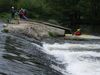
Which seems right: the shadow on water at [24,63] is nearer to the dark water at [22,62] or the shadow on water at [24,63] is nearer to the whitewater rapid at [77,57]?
the dark water at [22,62]

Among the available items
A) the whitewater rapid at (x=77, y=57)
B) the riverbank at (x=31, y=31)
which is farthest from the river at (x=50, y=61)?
the riverbank at (x=31, y=31)

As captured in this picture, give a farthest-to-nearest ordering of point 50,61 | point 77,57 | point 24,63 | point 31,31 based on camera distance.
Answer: point 31,31 → point 77,57 → point 50,61 → point 24,63

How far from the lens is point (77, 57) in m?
24.0

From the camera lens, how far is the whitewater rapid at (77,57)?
65.2ft

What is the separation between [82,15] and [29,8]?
9106 mm

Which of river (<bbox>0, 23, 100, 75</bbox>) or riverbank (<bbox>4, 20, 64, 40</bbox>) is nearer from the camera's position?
river (<bbox>0, 23, 100, 75</bbox>)

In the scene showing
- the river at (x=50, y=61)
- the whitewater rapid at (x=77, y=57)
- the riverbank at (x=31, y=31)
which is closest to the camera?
the river at (x=50, y=61)

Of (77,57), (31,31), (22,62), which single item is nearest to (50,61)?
(22,62)

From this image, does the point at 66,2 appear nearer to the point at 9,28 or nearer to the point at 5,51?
the point at 9,28

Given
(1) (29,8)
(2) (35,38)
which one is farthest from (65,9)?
(2) (35,38)

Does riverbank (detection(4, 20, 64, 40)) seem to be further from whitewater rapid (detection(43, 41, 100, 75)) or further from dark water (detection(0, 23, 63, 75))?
dark water (detection(0, 23, 63, 75))

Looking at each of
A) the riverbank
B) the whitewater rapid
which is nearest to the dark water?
the whitewater rapid

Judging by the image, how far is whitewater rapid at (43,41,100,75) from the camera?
19859 mm

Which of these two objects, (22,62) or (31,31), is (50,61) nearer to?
(22,62)
